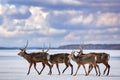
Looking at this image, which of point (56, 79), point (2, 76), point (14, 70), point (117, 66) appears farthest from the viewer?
point (117, 66)

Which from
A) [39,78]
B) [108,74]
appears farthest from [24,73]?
[108,74]

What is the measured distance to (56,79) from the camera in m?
8.71

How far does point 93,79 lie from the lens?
8797 mm

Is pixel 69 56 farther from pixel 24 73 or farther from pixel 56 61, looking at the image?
pixel 24 73

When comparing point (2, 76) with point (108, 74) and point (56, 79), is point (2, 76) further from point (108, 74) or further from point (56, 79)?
point (108, 74)

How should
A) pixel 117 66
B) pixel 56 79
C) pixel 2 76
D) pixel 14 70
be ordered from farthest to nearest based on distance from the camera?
pixel 117 66 < pixel 14 70 < pixel 2 76 < pixel 56 79

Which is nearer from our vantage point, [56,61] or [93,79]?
[93,79]

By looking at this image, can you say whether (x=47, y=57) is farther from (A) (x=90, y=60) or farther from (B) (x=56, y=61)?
(A) (x=90, y=60)

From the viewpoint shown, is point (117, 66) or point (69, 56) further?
point (117, 66)

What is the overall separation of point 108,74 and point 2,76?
6.64 ft

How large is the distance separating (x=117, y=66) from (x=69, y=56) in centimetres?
232

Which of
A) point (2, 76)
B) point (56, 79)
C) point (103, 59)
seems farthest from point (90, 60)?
point (2, 76)

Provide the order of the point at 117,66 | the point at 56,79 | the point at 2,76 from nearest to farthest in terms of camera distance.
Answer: the point at 56,79
the point at 2,76
the point at 117,66

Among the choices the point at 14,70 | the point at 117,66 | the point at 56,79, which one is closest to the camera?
the point at 56,79
